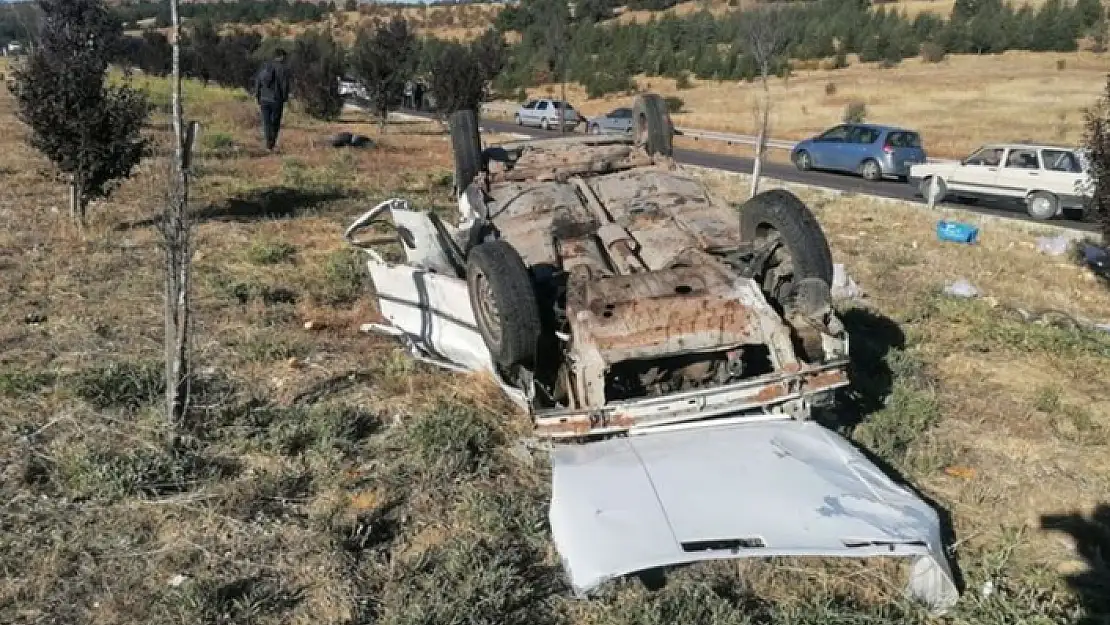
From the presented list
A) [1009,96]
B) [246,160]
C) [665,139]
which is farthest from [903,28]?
[665,139]

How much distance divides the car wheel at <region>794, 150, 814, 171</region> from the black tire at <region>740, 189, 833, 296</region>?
17417 mm

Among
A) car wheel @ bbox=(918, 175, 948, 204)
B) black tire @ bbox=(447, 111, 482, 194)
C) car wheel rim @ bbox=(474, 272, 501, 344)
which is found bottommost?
car wheel rim @ bbox=(474, 272, 501, 344)

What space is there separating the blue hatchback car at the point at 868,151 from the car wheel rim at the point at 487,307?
57.5ft

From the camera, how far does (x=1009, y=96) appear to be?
3447 centimetres

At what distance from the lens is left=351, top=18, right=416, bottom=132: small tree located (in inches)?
933

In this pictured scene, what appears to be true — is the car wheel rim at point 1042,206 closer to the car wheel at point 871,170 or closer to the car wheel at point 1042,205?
the car wheel at point 1042,205

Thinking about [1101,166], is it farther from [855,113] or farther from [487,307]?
[855,113]

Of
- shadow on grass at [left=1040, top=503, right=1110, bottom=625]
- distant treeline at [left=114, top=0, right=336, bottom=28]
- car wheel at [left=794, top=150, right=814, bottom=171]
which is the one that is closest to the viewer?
shadow on grass at [left=1040, top=503, right=1110, bottom=625]

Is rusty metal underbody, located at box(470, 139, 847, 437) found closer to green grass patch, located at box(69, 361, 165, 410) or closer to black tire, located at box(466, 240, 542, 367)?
black tire, located at box(466, 240, 542, 367)

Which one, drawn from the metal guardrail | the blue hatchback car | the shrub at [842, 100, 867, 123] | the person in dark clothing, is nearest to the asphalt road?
the blue hatchback car

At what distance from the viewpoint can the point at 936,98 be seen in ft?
115

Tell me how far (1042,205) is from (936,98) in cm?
2254

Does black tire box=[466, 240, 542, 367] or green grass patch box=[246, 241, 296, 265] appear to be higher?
black tire box=[466, 240, 542, 367]

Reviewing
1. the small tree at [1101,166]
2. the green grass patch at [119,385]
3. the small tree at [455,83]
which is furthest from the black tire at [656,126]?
the small tree at [455,83]
